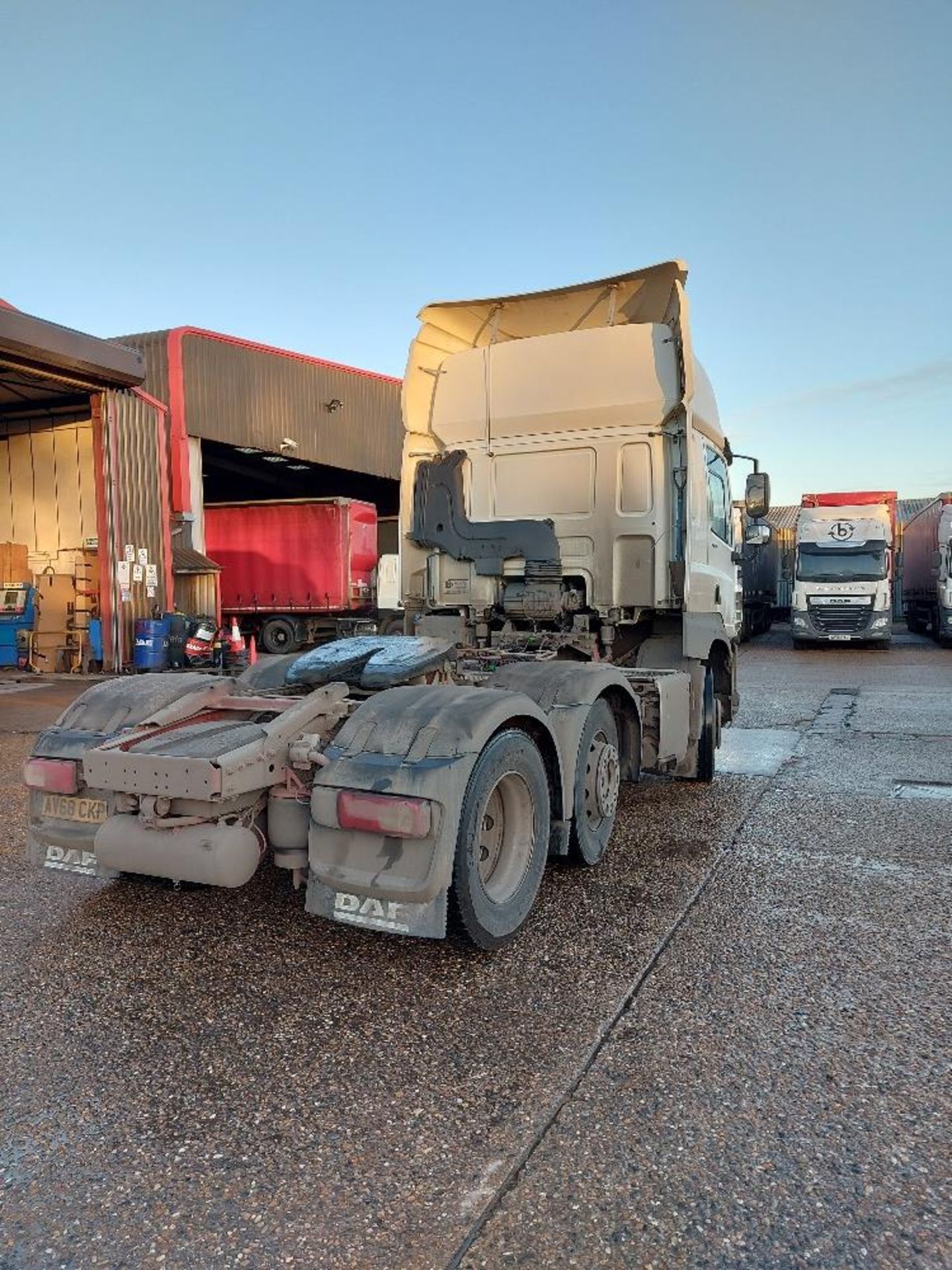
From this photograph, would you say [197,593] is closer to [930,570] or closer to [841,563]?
[841,563]

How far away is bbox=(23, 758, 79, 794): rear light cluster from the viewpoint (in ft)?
12.8

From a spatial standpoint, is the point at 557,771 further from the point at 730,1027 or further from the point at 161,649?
the point at 161,649

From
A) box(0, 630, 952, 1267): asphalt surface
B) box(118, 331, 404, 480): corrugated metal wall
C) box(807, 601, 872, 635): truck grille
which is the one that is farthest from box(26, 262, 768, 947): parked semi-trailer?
box(807, 601, 872, 635): truck grille

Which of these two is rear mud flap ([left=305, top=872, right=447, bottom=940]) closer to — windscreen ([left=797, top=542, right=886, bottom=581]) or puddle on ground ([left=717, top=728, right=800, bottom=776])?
puddle on ground ([left=717, top=728, right=800, bottom=776])

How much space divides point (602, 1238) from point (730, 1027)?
112 centimetres

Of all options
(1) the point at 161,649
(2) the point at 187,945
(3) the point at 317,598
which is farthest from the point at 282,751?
(3) the point at 317,598

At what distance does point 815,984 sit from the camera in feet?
11.0

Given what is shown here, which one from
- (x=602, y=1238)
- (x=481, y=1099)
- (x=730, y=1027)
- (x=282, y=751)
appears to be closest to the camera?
(x=602, y=1238)

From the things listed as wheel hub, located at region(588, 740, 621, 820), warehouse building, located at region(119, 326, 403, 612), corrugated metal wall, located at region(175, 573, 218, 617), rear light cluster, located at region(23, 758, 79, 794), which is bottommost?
wheel hub, located at region(588, 740, 621, 820)

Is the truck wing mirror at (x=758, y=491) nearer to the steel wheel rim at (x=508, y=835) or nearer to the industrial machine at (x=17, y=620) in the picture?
the steel wheel rim at (x=508, y=835)

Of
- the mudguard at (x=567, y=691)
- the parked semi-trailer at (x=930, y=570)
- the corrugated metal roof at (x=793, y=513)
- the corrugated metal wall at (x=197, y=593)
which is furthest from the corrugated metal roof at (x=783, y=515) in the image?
the mudguard at (x=567, y=691)

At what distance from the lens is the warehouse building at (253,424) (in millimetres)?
19156

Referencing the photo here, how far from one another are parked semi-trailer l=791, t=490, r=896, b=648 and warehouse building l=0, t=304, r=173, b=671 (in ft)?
49.7

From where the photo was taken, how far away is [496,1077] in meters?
2.72
